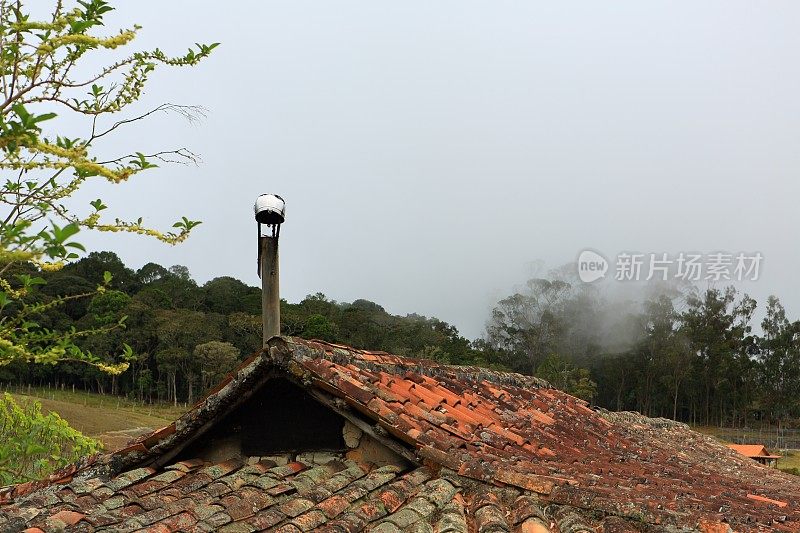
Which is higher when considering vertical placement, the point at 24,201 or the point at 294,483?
the point at 24,201

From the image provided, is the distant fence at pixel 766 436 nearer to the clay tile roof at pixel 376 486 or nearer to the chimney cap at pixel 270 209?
the clay tile roof at pixel 376 486

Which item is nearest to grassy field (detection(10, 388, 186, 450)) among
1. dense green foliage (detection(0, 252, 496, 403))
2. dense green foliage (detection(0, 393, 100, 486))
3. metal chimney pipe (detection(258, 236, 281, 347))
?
dense green foliage (detection(0, 252, 496, 403))

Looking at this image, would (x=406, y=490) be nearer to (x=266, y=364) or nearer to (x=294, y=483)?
(x=294, y=483)

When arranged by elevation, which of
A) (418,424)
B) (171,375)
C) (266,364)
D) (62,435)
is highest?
(266,364)

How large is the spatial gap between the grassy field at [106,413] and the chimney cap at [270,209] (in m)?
29.8

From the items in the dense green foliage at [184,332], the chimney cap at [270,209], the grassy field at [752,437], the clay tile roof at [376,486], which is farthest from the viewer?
the dense green foliage at [184,332]

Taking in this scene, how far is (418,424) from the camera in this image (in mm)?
4910

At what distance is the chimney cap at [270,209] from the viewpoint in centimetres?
626

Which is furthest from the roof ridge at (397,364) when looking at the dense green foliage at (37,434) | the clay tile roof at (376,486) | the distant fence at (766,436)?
the distant fence at (766,436)

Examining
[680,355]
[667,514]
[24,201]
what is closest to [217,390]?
[24,201]

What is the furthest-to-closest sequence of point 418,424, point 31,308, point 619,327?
point 619,327
point 31,308
point 418,424

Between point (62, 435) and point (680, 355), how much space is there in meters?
65.4

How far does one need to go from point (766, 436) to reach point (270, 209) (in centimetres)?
6383

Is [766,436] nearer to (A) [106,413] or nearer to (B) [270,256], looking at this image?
(A) [106,413]
